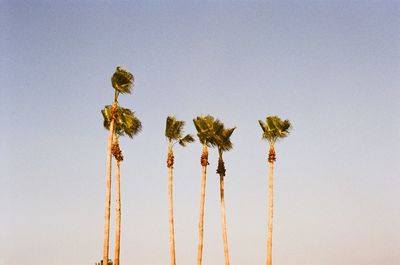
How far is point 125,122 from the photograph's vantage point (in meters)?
41.8

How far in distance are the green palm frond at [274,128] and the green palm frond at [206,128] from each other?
5.13 meters

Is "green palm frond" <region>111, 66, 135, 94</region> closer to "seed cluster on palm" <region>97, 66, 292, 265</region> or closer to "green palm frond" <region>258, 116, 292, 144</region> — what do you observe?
"seed cluster on palm" <region>97, 66, 292, 265</region>

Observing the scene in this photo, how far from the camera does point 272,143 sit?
161ft

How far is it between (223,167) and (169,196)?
20.4 feet

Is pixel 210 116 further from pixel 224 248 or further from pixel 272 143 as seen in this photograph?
pixel 224 248

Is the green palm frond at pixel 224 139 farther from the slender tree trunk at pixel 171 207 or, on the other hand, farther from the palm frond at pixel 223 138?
the slender tree trunk at pixel 171 207

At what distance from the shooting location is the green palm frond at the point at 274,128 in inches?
1917

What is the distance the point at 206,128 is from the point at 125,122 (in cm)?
803

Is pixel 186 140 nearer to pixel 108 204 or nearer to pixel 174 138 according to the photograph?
pixel 174 138

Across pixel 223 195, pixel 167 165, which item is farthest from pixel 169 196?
→ pixel 223 195

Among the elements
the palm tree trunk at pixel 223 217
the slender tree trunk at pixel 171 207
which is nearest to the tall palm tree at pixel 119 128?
the slender tree trunk at pixel 171 207

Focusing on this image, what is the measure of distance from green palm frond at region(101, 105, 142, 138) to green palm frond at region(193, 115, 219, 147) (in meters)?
6.16

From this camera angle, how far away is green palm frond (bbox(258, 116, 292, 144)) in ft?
160

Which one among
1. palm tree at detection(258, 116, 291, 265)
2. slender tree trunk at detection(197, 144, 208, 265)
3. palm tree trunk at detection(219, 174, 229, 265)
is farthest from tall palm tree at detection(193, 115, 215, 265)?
palm tree at detection(258, 116, 291, 265)
